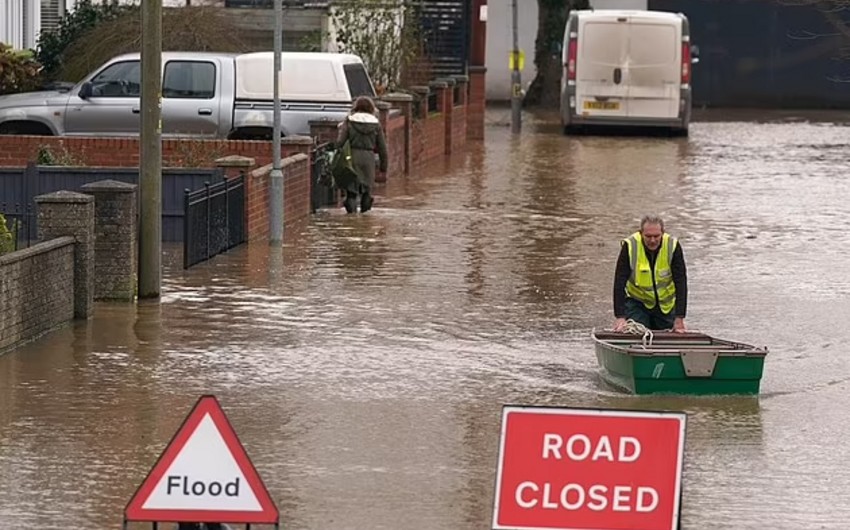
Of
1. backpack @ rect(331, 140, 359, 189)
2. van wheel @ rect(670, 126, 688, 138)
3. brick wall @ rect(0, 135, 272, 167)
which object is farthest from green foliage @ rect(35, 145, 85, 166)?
van wheel @ rect(670, 126, 688, 138)

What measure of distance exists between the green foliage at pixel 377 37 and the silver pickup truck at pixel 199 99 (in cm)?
724

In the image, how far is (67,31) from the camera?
33.1 metres

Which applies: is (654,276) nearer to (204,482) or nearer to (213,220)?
(204,482)

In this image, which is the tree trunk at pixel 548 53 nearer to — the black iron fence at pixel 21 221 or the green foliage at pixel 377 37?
the green foliage at pixel 377 37

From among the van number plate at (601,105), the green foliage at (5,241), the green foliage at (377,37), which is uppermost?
the green foliage at (377,37)

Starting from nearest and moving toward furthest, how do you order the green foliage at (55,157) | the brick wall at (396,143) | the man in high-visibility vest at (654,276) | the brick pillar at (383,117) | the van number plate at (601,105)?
the man in high-visibility vest at (654,276) → the green foliage at (55,157) → the brick pillar at (383,117) → the brick wall at (396,143) → the van number plate at (601,105)

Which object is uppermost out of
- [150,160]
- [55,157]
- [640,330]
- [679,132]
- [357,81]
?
[357,81]

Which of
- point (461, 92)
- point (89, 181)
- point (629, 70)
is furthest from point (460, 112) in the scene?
point (89, 181)

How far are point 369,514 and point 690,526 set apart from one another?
1.55 metres

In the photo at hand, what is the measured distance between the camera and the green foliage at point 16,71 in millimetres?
29266

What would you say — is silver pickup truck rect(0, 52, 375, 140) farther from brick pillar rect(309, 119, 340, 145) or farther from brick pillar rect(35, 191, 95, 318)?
brick pillar rect(35, 191, 95, 318)

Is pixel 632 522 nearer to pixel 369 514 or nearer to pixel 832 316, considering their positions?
pixel 369 514

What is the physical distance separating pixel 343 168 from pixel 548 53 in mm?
22330

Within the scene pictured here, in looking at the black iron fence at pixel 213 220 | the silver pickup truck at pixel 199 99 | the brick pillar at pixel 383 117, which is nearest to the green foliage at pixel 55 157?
the black iron fence at pixel 213 220
